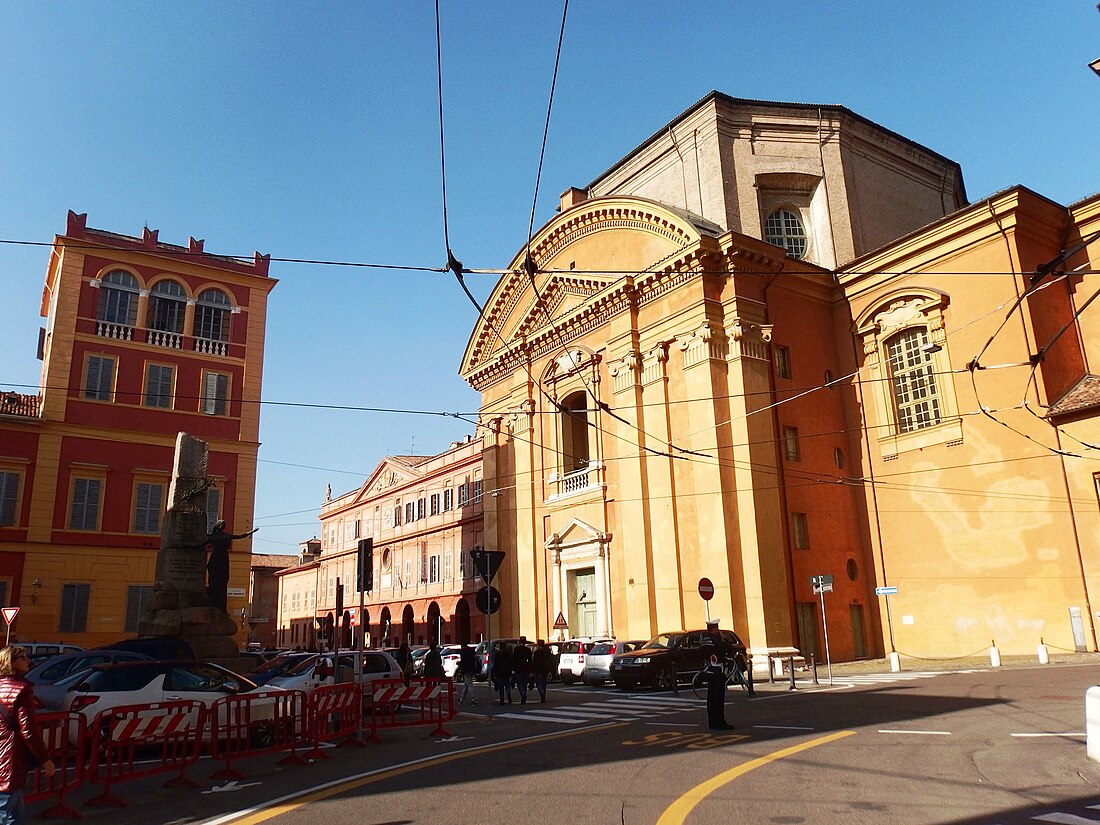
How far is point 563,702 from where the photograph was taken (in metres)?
18.7

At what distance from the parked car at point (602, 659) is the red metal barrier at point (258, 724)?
41.0 feet

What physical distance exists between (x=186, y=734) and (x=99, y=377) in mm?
27191

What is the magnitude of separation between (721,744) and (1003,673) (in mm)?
12277

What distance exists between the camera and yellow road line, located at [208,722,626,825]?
7324 millimetres

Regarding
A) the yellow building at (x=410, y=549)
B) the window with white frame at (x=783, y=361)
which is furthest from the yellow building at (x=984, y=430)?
the yellow building at (x=410, y=549)

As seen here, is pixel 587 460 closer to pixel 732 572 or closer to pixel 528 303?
pixel 528 303

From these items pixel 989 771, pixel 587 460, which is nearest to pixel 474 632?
pixel 587 460

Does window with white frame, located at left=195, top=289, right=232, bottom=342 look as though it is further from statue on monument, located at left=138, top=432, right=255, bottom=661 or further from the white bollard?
the white bollard

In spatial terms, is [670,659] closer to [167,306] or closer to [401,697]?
[401,697]

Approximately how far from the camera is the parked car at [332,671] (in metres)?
15.9

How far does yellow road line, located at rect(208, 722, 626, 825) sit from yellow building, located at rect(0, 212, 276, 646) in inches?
826

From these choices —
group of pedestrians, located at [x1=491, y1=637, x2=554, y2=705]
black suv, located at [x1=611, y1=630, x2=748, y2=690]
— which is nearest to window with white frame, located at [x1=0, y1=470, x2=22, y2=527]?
group of pedestrians, located at [x1=491, y1=637, x2=554, y2=705]

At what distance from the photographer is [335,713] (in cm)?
1230

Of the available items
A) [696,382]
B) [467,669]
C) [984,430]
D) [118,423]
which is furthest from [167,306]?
[984,430]
